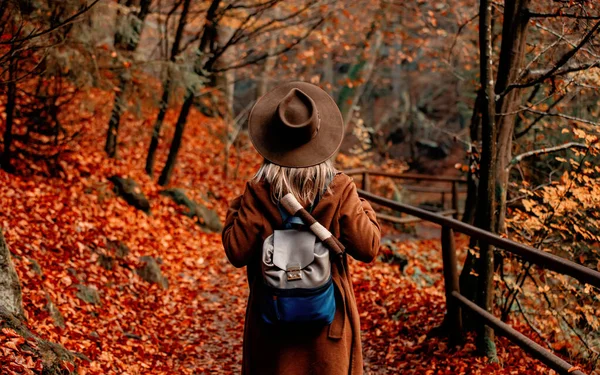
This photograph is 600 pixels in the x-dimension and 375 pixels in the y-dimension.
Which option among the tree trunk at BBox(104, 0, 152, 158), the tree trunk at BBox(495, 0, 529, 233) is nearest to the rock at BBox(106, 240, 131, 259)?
the tree trunk at BBox(104, 0, 152, 158)

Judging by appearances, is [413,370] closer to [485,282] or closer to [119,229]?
[485,282]

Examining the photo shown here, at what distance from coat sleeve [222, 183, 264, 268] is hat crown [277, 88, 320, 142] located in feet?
1.35

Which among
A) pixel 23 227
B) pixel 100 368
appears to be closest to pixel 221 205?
pixel 23 227

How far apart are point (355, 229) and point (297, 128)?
1.96ft

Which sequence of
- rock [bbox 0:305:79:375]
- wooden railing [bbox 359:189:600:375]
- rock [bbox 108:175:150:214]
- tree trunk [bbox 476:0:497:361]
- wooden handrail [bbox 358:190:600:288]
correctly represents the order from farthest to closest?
1. rock [bbox 108:175:150:214]
2. tree trunk [bbox 476:0:497:361]
3. rock [bbox 0:305:79:375]
4. wooden railing [bbox 359:189:600:375]
5. wooden handrail [bbox 358:190:600:288]

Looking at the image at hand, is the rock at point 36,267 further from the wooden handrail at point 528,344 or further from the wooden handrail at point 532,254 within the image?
the wooden handrail at point 528,344

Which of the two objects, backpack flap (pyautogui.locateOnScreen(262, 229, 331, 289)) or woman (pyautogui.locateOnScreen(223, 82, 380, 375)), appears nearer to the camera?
backpack flap (pyautogui.locateOnScreen(262, 229, 331, 289))

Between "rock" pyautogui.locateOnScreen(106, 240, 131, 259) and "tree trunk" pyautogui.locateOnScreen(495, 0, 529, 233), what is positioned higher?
"tree trunk" pyautogui.locateOnScreen(495, 0, 529, 233)

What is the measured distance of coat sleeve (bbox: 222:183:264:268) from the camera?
258 cm

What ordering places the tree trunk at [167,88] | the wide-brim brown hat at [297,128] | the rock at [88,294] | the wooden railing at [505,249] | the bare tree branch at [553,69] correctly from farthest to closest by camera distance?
the tree trunk at [167,88]
the rock at [88,294]
the bare tree branch at [553,69]
the wooden railing at [505,249]
the wide-brim brown hat at [297,128]

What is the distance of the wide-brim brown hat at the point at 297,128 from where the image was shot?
8.32 ft

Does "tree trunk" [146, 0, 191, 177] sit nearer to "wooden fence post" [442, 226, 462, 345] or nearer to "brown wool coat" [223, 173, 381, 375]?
"wooden fence post" [442, 226, 462, 345]

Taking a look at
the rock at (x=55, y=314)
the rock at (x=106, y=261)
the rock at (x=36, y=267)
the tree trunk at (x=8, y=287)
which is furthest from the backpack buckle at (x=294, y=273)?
the rock at (x=106, y=261)

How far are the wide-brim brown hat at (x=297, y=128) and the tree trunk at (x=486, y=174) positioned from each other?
256cm
